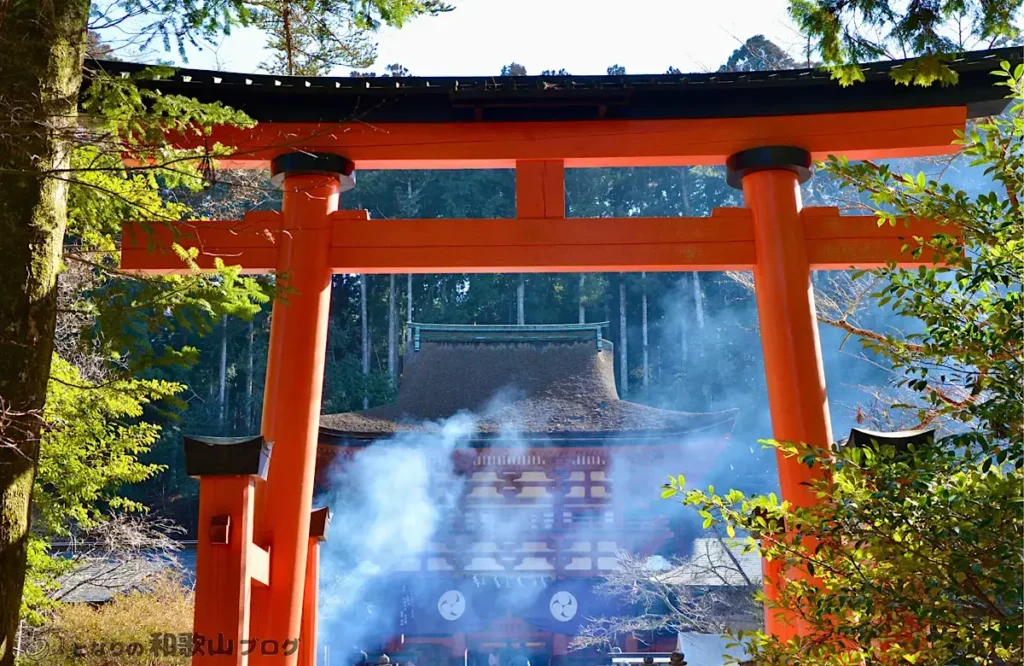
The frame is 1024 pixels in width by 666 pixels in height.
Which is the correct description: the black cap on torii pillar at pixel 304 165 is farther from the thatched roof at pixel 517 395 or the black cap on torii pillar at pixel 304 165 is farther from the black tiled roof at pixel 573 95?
the thatched roof at pixel 517 395

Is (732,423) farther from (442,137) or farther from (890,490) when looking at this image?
(890,490)

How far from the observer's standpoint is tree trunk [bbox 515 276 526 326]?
23.3 metres

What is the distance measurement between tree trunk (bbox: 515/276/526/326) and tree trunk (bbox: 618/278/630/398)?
243 centimetres

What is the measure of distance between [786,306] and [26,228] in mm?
3233

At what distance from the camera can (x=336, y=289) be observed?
24188 millimetres

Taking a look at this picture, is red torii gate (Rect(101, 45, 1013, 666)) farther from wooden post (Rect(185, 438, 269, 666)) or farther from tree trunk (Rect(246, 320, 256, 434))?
tree trunk (Rect(246, 320, 256, 434))

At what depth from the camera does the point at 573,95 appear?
182 inches

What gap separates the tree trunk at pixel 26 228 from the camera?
7.95 feet

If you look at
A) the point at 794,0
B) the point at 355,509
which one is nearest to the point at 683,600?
the point at 355,509

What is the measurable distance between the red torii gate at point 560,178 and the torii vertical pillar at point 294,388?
1 centimetres

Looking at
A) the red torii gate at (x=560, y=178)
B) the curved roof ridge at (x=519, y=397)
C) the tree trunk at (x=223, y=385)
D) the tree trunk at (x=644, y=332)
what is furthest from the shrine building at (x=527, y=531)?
the tree trunk at (x=644, y=332)

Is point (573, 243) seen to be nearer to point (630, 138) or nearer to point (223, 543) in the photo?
point (630, 138)

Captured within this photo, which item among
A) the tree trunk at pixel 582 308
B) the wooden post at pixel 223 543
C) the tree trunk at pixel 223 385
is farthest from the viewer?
the tree trunk at pixel 582 308

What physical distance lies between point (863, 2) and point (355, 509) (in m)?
11.2
